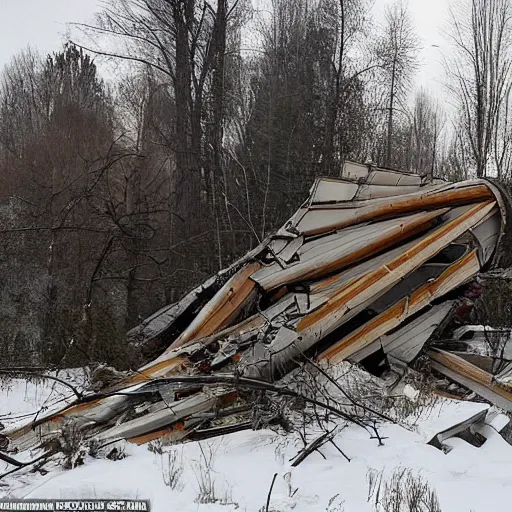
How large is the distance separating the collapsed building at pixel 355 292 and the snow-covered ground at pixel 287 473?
88 centimetres

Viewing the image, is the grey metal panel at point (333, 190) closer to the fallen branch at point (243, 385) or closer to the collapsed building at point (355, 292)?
the collapsed building at point (355, 292)

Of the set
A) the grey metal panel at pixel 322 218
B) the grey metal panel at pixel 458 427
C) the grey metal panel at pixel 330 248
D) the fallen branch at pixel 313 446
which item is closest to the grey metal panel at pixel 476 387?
the grey metal panel at pixel 458 427

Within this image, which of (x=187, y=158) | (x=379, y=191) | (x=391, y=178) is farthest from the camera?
(x=187, y=158)

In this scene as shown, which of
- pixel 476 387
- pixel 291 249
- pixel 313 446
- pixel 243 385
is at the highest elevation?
pixel 291 249

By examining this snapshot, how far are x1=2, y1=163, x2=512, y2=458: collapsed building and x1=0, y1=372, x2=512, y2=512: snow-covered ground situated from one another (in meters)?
0.88

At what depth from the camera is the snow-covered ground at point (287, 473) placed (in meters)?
3.15

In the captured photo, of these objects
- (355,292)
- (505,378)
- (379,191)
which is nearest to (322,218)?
(379,191)

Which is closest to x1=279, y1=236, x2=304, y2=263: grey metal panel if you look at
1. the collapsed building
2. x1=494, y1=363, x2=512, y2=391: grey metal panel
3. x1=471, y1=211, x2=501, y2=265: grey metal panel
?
the collapsed building

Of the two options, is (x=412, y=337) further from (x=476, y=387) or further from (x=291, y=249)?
(x=291, y=249)

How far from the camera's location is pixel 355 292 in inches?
217

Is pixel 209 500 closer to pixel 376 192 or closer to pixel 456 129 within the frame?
pixel 376 192

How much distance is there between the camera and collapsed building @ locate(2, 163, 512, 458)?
5.19m

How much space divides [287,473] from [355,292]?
232 cm

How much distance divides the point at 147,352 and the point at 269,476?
2.92m
